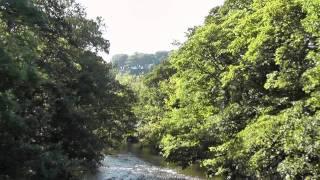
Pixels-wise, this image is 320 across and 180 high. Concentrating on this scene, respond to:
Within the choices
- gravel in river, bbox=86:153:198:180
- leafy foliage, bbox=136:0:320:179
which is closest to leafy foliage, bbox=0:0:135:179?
gravel in river, bbox=86:153:198:180

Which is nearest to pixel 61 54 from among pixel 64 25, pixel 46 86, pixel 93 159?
pixel 64 25

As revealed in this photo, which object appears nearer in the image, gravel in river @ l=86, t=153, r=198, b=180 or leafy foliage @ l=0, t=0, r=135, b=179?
leafy foliage @ l=0, t=0, r=135, b=179

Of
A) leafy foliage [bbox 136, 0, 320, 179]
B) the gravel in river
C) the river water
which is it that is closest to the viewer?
leafy foliage [bbox 136, 0, 320, 179]

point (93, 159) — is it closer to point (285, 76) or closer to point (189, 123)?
point (189, 123)

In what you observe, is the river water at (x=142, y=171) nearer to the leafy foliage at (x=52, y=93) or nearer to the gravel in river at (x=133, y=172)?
the gravel in river at (x=133, y=172)

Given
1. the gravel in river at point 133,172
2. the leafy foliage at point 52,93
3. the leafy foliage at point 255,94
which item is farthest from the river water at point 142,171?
the leafy foliage at point 52,93

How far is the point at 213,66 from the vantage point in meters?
33.1

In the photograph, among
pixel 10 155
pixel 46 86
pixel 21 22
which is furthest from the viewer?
pixel 46 86

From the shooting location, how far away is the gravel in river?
41.2 meters

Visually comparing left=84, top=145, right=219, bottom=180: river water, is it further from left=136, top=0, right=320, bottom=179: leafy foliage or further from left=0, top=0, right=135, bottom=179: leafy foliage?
left=0, top=0, right=135, bottom=179: leafy foliage

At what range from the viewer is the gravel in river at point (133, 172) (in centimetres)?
4122

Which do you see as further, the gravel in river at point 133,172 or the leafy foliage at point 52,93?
the gravel in river at point 133,172

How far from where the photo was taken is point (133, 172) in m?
46.2

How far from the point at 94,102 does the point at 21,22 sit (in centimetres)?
1074
